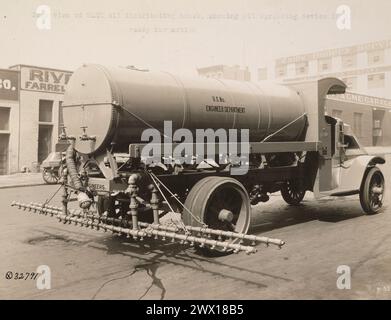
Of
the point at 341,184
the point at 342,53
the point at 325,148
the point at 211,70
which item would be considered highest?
the point at 211,70

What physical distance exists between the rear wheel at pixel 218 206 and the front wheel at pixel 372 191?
144 inches

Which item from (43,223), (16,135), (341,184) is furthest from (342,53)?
(43,223)

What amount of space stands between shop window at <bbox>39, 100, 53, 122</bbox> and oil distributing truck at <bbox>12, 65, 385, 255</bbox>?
1657 cm

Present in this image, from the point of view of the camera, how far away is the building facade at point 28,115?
71.7 ft

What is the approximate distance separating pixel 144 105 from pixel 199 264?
2.32 metres

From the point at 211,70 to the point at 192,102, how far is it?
188 ft

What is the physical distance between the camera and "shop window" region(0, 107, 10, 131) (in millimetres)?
21656

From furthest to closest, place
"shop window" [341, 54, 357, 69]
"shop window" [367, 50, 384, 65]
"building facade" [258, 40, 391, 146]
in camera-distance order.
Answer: "building facade" [258, 40, 391, 146] → "shop window" [341, 54, 357, 69] → "shop window" [367, 50, 384, 65]

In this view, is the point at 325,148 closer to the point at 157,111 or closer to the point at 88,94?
the point at 157,111

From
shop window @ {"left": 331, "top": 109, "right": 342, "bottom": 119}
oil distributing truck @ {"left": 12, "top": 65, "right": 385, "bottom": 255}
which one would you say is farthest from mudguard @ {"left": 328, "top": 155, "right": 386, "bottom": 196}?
shop window @ {"left": 331, "top": 109, "right": 342, "bottom": 119}

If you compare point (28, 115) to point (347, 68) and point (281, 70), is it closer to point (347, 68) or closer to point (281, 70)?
point (347, 68)

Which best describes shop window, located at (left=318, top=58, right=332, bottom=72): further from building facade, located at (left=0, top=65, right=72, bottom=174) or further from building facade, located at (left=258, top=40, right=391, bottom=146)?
building facade, located at (left=0, top=65, right=72, bottom=174)

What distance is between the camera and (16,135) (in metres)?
22.0

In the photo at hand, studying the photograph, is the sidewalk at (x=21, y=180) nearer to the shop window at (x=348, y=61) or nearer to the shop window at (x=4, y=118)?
the shop window at (x=4, y=118)
